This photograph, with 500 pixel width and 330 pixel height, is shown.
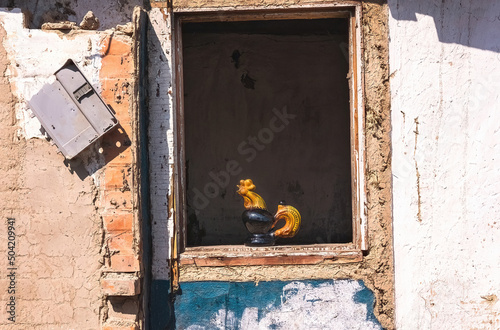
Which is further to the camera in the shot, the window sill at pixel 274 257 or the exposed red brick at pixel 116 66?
the window sill at pixel 274 257

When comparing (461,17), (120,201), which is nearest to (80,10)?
(120,201)

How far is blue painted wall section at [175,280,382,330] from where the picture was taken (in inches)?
118

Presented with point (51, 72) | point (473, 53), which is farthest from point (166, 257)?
point (473, 53)

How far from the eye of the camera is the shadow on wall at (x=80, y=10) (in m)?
2.96

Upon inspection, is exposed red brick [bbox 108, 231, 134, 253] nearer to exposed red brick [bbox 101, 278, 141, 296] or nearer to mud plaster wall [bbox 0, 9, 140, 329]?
mud plaster wall [bbox 0, 9, 140, 329]

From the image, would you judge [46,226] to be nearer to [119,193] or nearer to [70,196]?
[70,196]

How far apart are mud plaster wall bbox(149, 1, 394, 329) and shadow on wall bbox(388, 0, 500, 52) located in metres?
0.17

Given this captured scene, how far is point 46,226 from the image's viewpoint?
288cm

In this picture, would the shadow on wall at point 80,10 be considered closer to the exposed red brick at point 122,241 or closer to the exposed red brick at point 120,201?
the exposed red brick at point 120,201

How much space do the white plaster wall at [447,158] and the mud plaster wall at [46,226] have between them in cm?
165

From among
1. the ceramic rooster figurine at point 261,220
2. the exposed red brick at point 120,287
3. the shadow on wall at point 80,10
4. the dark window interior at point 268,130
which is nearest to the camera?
the exposed red brick at point 120,287

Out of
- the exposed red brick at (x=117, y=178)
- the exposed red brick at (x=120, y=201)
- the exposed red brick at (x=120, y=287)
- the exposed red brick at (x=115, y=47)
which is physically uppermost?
the exposed red brick at (x=115, y=47)

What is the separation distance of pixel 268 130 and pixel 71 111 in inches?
97.2

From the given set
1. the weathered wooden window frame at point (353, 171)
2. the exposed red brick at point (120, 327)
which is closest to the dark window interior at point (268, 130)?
the weathered wooden window frame at point (353, 171)
